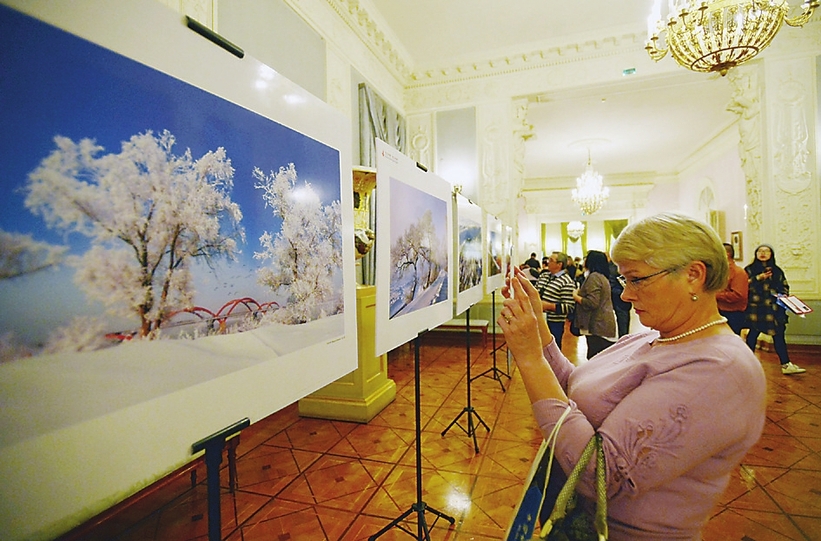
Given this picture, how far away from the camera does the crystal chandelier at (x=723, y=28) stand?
10.1ft

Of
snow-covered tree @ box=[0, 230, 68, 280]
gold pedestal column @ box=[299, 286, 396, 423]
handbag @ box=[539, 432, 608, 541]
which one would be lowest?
gold pedestal column @ box=[299, 286, 396, 423]

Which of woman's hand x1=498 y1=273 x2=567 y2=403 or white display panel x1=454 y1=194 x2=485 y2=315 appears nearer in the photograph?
woman's hand x1=498 y1=273 x2=567 y2=403

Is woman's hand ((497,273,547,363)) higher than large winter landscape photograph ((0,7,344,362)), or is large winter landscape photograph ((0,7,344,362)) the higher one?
large winter landscape photograph ((0,7,344,362))

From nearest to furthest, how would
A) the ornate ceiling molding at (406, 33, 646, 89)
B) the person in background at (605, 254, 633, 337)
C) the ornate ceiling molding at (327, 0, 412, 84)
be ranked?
1. the person in background at (605, 254, 633, 337)
2. the ornate ceiling molding at (327, 0, 412, 84)
3. the ornate ceiling molding at (406, 33, 646, 89)

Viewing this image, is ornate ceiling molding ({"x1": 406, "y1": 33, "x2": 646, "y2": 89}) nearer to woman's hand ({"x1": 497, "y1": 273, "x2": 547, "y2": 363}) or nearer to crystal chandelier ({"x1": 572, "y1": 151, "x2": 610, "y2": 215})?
crystal chandelier ({"x1": 572, "y1": 151, "x2": 610, "y2": 215})

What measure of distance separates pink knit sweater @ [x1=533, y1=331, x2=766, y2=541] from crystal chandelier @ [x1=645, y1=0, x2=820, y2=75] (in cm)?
339

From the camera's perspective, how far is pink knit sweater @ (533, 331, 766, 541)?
961 millimetres

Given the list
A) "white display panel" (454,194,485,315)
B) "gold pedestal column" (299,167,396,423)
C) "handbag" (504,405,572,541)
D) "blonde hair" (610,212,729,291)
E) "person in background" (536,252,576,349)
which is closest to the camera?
"handbag" (504,405,572,541)

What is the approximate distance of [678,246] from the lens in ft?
3.73

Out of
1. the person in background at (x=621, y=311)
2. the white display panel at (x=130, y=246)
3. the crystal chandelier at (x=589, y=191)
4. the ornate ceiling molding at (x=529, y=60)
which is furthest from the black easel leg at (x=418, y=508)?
the crystal chandelier at (x=589, y=191)

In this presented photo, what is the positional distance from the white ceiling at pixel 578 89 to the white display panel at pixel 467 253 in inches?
150

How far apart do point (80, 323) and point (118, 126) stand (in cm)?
38

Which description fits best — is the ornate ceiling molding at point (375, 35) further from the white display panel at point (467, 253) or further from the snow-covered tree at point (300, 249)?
the snow-covered tree at point (300, 249)

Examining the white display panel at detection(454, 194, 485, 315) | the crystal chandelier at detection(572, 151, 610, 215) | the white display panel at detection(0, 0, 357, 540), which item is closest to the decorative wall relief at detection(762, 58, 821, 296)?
the crystal chandelier at detection(572, 151, 610, 215)
